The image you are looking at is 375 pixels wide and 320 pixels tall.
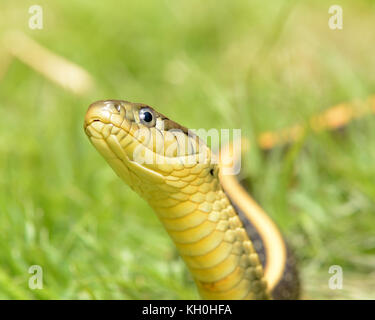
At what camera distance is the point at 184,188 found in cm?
158

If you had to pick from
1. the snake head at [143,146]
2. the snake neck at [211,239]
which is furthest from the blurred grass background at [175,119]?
the snake head at [143,146]

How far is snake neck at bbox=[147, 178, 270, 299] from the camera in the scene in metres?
1.59

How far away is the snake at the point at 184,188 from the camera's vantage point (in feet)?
5.00

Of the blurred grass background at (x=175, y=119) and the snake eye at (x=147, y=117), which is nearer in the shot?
the snake eye at (x=147, y=117)

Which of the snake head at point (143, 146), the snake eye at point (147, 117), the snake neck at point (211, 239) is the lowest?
the snake neck at point (211, 239)

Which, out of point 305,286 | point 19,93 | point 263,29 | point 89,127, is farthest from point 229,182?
point 263,29

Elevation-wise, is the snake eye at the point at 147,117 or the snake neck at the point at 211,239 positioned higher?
the snake eye at the point at 147,117

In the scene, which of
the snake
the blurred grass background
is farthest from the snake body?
the blurred grass background

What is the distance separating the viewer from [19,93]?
4.18 m

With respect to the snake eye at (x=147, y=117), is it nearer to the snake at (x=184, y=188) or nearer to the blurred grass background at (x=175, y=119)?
the snake at (x=184, y=188)

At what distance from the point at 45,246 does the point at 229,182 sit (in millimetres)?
909

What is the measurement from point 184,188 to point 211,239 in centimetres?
17

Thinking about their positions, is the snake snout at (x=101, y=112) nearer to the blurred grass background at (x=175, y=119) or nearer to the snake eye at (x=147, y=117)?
the snake eye at (x=147, y=117)

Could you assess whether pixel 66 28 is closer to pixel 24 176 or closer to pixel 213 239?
pixel 24 176
